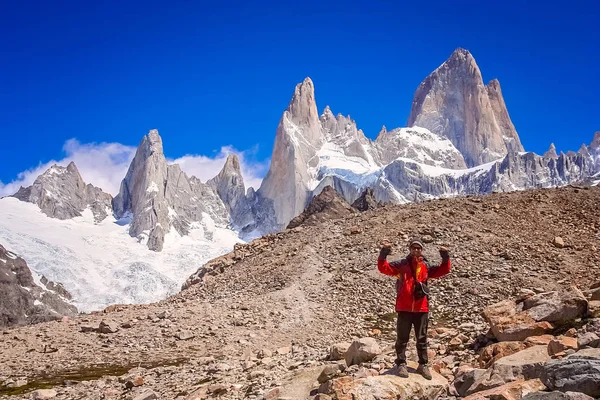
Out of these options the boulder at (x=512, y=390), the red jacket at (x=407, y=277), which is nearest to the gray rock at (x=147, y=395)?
the red jacket at (x=407, y=277)

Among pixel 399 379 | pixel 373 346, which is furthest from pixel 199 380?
pixel 399 379

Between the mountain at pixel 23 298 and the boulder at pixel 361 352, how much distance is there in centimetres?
8915

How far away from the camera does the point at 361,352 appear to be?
485 inches

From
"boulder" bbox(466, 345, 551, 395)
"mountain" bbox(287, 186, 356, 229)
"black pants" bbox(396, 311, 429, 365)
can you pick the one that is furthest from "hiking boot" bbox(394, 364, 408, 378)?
"mountain" bbox(287, 186, 356, 229)

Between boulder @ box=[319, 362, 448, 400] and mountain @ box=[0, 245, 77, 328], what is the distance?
3609 inches

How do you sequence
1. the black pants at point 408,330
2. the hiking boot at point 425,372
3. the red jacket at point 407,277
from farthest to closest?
1. the red jacket at point 407,277
2. the black pants at point 408,330
3. the hiking boot at point 425,372

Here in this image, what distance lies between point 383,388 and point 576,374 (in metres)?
3.31

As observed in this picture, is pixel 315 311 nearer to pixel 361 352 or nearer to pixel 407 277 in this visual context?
pixel 361 352

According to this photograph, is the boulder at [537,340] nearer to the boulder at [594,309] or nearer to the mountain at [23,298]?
the boulder at [594,309]

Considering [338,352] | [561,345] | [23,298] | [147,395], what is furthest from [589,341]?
[23,298]

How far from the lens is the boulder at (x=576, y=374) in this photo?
Answer: 668 cm

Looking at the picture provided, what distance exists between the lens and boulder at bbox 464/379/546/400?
725 centimetres

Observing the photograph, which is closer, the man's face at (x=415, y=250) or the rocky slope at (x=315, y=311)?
the man's face at (x=415, y=250)

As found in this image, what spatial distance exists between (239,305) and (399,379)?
610 inches
